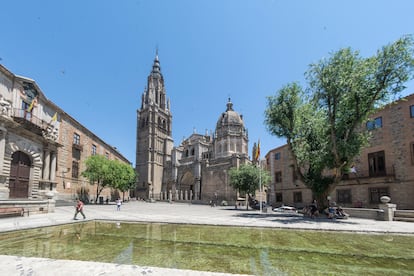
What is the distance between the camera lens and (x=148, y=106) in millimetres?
74688

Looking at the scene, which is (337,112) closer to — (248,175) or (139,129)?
(248,175)

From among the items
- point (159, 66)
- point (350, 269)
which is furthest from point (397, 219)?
point (159, 66)

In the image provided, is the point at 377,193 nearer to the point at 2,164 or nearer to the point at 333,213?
the point at 333,213

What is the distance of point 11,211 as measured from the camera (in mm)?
12617

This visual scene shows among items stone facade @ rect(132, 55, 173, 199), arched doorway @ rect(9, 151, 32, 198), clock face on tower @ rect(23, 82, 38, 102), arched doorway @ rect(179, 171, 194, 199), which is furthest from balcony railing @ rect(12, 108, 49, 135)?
stone facade @ rect(132, 55, 173, 199)

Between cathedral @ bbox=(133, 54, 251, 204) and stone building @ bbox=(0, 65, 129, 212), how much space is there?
33552 mm

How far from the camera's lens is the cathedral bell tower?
6812 cm

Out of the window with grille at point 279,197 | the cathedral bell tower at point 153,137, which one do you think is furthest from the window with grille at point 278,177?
the cathedral bell tower at point 153,137

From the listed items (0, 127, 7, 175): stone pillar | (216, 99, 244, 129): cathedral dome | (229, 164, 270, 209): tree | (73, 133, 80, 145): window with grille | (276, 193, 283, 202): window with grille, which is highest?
(216, 99, 244, 129): cathedral dome

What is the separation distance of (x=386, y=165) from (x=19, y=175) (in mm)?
32207

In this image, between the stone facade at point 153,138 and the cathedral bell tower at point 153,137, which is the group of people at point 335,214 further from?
the stone facade at point 153,138

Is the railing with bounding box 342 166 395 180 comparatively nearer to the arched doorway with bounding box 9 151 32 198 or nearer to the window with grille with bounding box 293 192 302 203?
the window with grille with bounding box 293 192 302 203

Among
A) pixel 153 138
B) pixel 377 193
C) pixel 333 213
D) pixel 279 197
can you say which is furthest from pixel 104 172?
pixel 153 138

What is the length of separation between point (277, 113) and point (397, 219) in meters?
10.8
